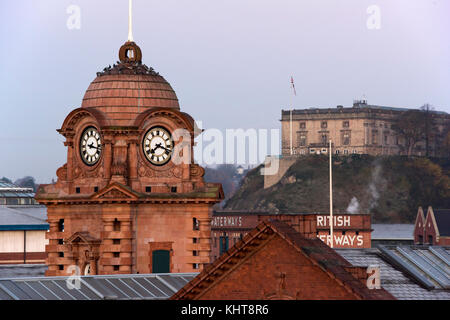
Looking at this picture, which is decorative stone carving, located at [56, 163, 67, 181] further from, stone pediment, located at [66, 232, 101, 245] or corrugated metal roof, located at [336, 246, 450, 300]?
corrugated metal roof, located at [336, 246, 450, 300]

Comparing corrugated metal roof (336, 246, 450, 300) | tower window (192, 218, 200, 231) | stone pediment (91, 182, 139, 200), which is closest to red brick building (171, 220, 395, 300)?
corrugated metal roof (336, 246, 450, 300)

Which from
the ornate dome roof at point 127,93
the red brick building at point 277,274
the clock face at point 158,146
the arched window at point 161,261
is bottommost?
the red brick building at point 277,274

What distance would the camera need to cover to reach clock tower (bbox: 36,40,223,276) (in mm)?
91688

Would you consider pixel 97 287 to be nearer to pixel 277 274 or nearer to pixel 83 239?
pixel 83 239

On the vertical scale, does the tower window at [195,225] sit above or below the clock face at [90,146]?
below

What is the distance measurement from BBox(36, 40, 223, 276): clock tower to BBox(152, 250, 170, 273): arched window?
56mm

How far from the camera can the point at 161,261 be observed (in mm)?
92938

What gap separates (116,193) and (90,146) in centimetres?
355

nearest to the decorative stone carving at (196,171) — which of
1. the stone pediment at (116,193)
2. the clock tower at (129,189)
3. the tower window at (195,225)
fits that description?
the clock tower at (129,189)

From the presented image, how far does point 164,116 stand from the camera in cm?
9200

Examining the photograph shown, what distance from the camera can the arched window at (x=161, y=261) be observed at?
304 feet

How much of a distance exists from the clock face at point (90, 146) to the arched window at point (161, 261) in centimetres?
625

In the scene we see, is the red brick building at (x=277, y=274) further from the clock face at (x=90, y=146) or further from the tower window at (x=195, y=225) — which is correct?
the clock face at (x=90, y=146)
